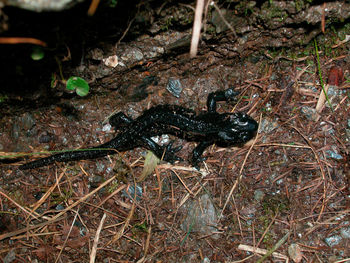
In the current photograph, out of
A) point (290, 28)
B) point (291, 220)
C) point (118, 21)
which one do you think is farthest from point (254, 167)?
Result: point (118, 21)

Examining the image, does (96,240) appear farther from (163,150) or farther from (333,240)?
(333,240)

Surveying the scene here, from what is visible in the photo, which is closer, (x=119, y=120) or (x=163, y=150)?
(x=163, y=150)

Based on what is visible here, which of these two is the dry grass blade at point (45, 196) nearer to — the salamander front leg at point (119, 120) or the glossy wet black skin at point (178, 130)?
the glossy wet black skin at point (178, 130)

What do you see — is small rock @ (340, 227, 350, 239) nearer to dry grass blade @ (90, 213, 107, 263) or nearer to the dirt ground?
the dirt ground

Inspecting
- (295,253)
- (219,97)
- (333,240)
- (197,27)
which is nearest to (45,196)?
(219,97)

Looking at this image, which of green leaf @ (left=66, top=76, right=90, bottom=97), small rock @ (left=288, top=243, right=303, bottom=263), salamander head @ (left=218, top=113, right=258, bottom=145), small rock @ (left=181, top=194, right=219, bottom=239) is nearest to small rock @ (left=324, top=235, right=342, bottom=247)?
small rock @ (left=288, top=243, right=303, bottom=263)

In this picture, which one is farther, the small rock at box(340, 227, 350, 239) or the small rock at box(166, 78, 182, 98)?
the small rock at box(166, 78, 182, 98)

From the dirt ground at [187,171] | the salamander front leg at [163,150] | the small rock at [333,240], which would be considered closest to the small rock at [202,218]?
the dirt ground at [187,171]

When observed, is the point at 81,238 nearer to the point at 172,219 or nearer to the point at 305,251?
the point at 172,219

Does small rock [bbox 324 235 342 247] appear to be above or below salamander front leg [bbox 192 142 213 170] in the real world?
below
